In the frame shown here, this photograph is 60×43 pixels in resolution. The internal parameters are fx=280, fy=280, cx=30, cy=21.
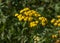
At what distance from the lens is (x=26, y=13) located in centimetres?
532

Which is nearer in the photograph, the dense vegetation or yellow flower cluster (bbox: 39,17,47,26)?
the dense vegetation

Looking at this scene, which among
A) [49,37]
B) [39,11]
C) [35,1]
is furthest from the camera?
[35,1]

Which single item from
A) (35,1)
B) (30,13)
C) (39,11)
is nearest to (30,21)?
(30,13)

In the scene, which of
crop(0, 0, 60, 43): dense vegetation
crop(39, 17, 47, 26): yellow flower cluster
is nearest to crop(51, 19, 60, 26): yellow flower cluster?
crop(0, 0, 60, 43): dense vegetation

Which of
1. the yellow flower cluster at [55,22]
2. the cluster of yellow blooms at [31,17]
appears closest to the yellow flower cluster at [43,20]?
the cluster of yellow blooms at [31,17]

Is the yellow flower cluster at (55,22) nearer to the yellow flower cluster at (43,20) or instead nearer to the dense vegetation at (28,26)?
the dense vegetation at (28,26)

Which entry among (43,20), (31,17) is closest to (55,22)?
(43,20)

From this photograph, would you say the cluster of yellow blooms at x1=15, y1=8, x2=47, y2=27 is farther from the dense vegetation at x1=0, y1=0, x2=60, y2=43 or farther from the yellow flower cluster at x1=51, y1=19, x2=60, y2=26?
the yellow flower cluster at x1=51, y1=19, x2=60, y2=26

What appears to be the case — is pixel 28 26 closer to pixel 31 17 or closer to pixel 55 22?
pixel 31 17

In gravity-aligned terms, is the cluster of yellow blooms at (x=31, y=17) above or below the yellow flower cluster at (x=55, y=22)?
above

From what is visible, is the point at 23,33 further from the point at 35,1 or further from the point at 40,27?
the point at 35,1

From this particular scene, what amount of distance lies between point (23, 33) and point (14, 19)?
1.30 feet

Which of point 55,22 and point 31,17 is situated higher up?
point 31,17

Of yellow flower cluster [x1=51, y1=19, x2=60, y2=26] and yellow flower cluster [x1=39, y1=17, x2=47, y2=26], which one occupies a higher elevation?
yellow flower cluster [x1=39, y1=17, x2=47, y2=26]
